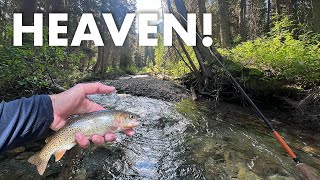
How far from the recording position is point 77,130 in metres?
2.53

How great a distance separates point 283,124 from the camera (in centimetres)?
859

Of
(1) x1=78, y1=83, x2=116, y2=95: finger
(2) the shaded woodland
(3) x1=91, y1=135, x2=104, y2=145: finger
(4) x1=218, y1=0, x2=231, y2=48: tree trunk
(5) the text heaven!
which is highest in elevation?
(4) x1=218, y1=0, x2=231, y2=48: tree trunk

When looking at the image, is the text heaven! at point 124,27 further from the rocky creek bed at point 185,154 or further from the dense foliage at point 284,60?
the rocky creek bed at point 185,154

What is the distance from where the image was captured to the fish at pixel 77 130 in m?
2.51

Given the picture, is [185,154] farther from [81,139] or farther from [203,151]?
[81,139]

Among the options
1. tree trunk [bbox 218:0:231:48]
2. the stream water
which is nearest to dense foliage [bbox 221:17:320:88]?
the stream water

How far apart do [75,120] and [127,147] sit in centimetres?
370

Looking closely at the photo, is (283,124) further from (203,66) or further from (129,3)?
(129,3)

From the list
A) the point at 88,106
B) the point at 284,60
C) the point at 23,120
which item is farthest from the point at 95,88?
the point at 284,60

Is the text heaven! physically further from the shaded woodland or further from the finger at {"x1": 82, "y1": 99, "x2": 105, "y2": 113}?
the finger at {"x1": 82, "y1": 99, "x2": 105, "y2": 113}

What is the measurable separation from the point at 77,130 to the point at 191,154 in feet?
12.1

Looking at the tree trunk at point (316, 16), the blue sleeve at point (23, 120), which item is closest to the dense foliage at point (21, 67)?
the blue sleeve at point (23, 120)

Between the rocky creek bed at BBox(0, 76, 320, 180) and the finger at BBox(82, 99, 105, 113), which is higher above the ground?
the finger at BBox(82, 99, 105, 113)

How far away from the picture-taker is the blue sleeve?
1.96 metres
